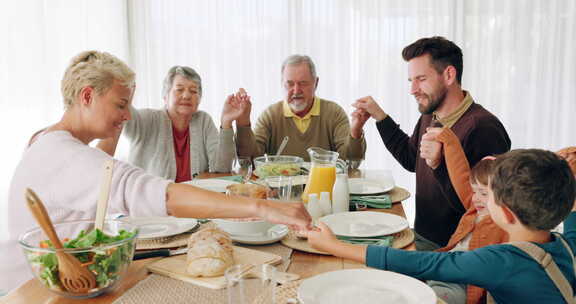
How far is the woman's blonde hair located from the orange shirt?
1.21m

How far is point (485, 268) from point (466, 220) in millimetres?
659

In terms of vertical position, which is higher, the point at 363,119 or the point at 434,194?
the point at 363,119

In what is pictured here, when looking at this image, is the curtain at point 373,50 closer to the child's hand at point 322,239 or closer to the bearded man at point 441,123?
the bearded man at point 441,123

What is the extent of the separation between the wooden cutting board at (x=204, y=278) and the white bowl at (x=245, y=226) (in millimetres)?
74

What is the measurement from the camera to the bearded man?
2074 mm

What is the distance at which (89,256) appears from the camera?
3.30 feet

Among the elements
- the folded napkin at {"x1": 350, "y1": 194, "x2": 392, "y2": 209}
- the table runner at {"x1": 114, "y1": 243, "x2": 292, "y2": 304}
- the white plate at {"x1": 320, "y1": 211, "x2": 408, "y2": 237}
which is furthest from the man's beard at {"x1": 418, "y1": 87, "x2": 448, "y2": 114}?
the table runner at {"x1": 114, "y1": 243, "x2": 292, "y2": 304}

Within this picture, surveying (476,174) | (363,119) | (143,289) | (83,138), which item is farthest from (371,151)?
(143,289)

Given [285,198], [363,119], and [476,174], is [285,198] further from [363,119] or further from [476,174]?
[363,119]

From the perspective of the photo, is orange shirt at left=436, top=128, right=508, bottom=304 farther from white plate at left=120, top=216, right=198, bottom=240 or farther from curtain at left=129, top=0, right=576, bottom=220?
curtain at left=129, top=0, right=576, bottom=220

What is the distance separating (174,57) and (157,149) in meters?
2.01

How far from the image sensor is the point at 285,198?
1554 mm

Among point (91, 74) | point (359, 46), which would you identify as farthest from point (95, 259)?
point (359, 46)

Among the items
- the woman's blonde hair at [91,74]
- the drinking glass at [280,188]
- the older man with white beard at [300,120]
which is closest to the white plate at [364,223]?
the drinking glass at [280,188]
